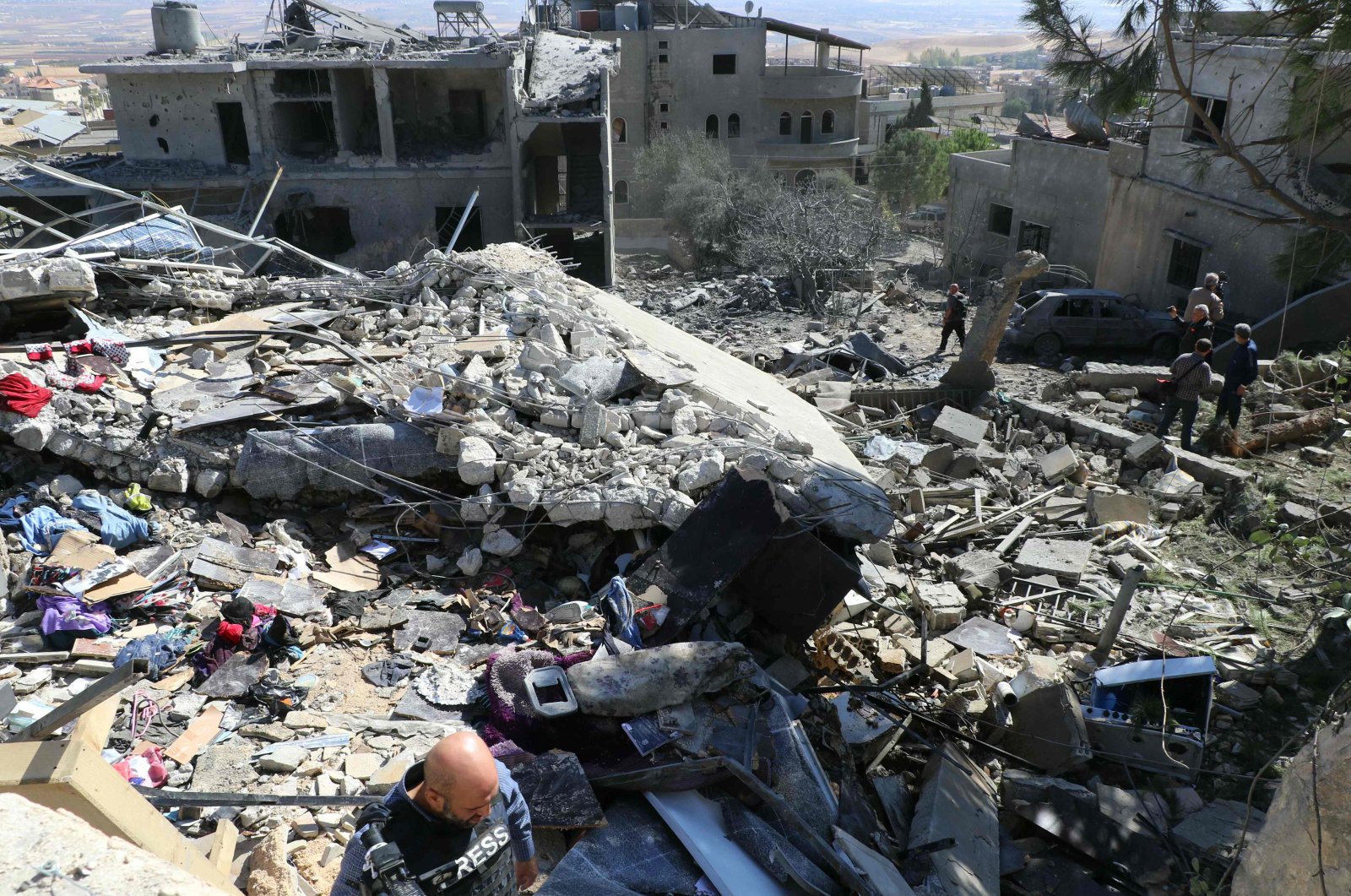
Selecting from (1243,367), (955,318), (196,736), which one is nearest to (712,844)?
(196,736)

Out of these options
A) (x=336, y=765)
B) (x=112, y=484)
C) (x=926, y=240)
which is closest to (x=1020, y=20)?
(x=336, y=765)

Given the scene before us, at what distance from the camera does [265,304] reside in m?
9.12

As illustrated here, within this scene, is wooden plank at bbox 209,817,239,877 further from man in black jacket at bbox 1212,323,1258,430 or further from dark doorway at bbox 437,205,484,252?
dark doorway at bbox 437,205,484,252

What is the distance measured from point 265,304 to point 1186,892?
28.8 ft

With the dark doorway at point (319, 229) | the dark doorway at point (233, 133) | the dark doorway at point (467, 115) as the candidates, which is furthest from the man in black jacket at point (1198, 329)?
the dark doorway at point (233, 133)

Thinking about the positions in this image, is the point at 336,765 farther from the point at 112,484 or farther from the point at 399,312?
the point at 399,312

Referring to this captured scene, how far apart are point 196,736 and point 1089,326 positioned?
14167 millimetres

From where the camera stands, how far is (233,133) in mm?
21062

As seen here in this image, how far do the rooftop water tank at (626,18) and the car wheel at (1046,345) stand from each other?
25.9m

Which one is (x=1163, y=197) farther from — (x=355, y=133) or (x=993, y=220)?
(x=355, y=133)

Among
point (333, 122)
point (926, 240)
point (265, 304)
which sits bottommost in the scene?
point (926, 240)

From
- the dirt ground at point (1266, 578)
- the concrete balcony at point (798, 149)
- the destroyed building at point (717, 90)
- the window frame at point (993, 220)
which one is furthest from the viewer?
the concrete balcony at point (798, 149)

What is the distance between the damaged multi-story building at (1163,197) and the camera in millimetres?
14133

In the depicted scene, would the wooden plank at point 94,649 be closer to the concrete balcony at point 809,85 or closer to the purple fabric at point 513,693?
the purple fabric at point 513,693
